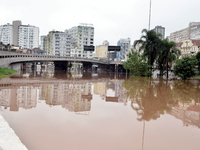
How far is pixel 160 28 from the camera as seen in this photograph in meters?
165

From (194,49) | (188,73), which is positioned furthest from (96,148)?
(194,49)

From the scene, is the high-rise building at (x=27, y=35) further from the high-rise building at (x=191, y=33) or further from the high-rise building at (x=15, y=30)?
the high-rise building at (x=191, y=33)

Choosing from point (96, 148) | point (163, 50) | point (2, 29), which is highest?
point (2, 29)

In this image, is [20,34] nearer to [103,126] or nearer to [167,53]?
[167,53]

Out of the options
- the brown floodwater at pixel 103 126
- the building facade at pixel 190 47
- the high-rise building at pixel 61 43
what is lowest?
the brown floodwater at pixel 103 126

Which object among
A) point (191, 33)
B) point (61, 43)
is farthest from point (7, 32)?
point (191, 33)

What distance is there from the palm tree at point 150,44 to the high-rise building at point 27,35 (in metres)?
111

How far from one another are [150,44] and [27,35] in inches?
4426

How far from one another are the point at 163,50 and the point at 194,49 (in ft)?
92.1

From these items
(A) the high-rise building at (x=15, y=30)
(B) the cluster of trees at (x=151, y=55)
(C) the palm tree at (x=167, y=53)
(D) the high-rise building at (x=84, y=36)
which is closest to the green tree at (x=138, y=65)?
(B) the cluster of trees at (x=151, y=55)

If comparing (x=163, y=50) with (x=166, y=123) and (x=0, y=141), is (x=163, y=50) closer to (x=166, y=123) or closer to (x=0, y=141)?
(x=166, y=123)

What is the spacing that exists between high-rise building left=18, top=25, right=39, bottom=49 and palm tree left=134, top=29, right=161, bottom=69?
111 meters

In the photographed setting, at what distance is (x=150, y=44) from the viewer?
1563 inches

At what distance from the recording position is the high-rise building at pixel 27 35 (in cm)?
13212
